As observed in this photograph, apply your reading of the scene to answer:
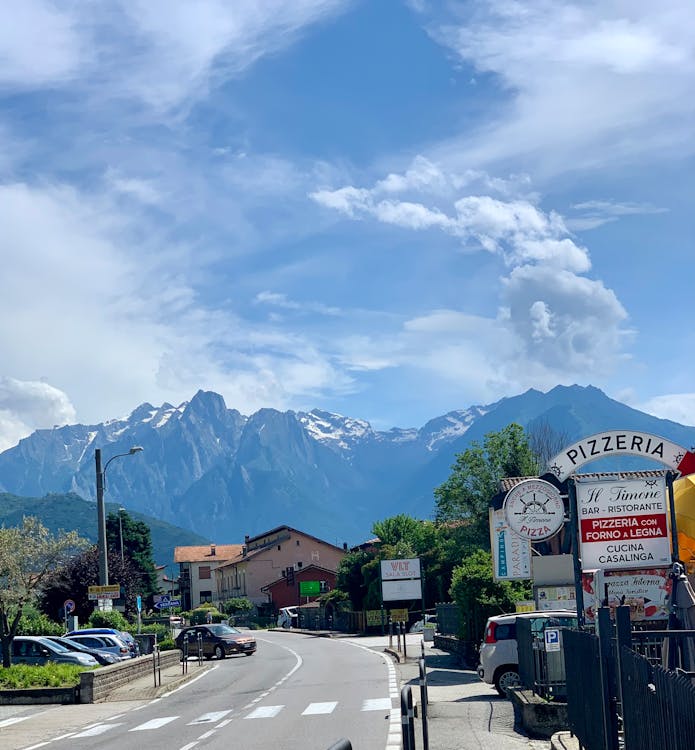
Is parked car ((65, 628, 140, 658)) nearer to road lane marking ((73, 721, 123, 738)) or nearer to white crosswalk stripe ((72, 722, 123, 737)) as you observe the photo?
road lane marking ((73, 721, 123, 738))

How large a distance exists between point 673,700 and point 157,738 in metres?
13.5

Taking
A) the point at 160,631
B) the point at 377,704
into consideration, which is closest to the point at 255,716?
the point at 377,704

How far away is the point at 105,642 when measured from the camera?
3653 cm

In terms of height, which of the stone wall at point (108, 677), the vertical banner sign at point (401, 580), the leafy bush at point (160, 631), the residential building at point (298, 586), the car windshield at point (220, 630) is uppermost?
the vertical banner sign at point (401, 580)

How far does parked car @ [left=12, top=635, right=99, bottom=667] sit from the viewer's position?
102 feet

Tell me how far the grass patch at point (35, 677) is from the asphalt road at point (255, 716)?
2142 mm

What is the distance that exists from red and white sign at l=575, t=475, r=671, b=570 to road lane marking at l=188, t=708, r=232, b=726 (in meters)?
8.57

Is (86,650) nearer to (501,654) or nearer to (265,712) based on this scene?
(265,712)

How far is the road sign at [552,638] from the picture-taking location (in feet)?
50.2

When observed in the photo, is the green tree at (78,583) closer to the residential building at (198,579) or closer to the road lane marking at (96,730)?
the road lane marking at (96,730)

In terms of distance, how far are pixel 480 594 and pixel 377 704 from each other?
9.52 m

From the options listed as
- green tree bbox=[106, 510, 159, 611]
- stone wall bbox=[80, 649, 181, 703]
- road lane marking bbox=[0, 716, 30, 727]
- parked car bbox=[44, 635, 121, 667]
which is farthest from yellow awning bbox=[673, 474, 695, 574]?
green tree bbox=[106, 510, 159, 611]

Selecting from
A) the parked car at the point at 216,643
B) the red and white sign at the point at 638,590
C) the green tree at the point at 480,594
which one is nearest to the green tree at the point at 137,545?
the parked car at the point at 216,643

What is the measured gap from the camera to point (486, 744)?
14305 mm
